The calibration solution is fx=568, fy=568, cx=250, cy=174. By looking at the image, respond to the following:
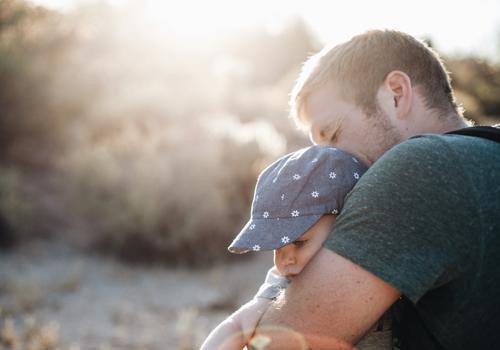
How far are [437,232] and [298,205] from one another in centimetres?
46

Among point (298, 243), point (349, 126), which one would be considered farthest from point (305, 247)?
point (349, 126)

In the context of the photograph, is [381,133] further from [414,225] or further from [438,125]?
[414,225]

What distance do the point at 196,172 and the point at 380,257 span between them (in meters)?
7.17

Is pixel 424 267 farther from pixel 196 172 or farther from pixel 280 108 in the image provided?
pixel 280 108

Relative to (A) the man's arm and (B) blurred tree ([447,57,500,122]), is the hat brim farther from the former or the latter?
(B) blurred tree ([447,57,500,122])

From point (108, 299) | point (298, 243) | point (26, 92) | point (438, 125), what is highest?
point (26, 92)

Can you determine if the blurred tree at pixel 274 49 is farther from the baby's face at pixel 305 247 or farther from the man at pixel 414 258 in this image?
the man at pixel 414 258

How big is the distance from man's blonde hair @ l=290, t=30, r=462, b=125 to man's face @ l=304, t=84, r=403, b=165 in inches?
1.1

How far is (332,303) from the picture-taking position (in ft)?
4.99

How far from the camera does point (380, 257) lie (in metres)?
1.45

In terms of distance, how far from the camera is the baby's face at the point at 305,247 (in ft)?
5.73

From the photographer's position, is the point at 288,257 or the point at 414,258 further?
the point at 288,257

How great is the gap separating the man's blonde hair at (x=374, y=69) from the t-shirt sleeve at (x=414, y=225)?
58 centimetres

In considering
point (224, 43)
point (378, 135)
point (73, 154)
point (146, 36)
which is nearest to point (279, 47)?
point (224, 43)
